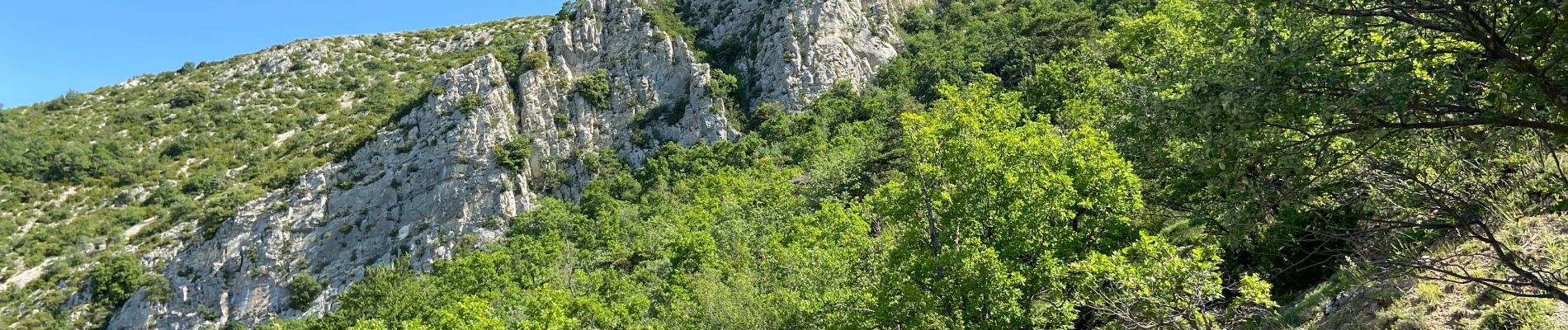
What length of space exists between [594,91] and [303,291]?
2745 centimetres

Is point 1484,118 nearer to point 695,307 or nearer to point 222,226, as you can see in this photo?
point 695,307

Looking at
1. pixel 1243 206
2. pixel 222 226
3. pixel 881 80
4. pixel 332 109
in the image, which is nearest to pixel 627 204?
pixel 881 80

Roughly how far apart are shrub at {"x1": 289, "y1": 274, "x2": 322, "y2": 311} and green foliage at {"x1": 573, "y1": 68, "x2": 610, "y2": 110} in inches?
1010

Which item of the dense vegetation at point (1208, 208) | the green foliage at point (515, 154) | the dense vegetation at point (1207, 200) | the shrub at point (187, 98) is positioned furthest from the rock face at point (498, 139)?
the shrub at point (187, 98)

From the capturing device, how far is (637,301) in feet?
92.5

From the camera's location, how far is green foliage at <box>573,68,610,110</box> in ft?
228

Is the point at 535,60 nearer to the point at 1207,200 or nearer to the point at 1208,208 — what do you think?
the point at 1207,200

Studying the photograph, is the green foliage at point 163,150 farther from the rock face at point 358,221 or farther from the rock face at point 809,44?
the rock face at point 809,44

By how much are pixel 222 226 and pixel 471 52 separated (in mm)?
39943

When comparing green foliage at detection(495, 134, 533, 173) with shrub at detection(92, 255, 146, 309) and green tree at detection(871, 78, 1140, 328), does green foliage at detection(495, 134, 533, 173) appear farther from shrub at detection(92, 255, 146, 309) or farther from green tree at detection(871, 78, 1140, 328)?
green tree at detection(871, 78, 1140, 328)

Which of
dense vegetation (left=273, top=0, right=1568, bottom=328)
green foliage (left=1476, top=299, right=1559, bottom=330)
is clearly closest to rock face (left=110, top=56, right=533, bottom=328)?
dense vegetation (left=273, top=0, right=1568, bottom=328)

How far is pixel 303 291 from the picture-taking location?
55.4 m

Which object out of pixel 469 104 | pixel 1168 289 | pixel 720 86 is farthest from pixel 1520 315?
pixel 469 104

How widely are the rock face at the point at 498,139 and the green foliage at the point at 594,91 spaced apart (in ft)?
0.53
